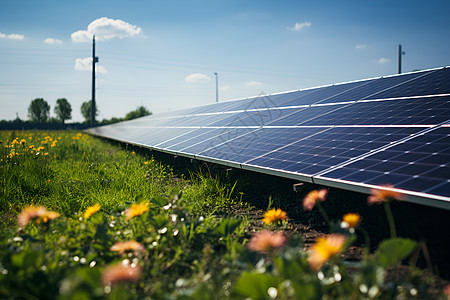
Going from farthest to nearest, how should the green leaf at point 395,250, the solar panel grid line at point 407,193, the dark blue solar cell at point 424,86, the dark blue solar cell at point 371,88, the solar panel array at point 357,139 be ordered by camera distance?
the dark blue solar cell at point 371,88, the dark blue solar cell at point 424,86, the solar panel array at point 357,139, the solar panel grid line at point 407,193, the green leaf at point 395,250

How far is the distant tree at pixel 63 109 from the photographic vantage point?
4471 inches

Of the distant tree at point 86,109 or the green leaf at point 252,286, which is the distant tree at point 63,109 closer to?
the distant tree at point 86,109

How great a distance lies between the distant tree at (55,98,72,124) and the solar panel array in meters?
116

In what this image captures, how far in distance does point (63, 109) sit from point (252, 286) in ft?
405

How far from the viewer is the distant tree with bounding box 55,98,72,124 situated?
113562 mm

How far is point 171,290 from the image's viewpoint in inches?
103

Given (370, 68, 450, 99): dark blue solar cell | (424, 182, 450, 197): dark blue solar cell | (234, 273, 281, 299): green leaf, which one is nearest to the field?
(234, 273, 281, 299): green leaf

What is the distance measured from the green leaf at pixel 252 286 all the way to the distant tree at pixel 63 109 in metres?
121

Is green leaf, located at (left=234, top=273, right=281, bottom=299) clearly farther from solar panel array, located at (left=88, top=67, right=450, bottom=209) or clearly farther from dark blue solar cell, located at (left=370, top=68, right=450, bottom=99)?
dark blue solar cell, located at (left=370, top=68, right=450, bottom=99)

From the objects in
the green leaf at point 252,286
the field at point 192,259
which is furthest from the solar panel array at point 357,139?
the green leaf at point 252,286

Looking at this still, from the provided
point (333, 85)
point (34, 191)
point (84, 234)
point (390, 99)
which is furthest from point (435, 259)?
point (333, 85)

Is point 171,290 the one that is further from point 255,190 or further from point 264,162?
point 255,190

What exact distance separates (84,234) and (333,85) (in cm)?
932

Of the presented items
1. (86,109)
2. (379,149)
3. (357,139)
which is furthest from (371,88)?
(86,109)
